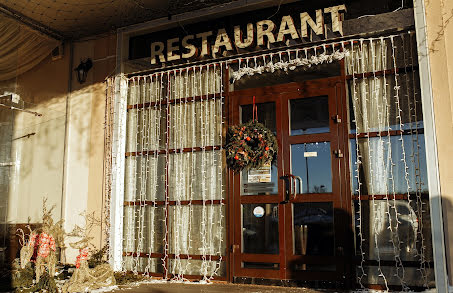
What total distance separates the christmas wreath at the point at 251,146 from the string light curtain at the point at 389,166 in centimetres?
98

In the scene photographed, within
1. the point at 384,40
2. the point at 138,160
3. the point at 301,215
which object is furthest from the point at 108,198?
the point at 384,40

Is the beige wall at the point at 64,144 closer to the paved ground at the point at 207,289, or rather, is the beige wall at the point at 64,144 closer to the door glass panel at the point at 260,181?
the paved ground at the point at 207,289

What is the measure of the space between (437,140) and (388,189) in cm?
72

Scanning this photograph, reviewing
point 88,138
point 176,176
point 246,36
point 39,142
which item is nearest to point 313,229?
point 176,176

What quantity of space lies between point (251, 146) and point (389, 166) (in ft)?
5.40

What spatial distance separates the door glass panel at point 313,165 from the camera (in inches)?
197

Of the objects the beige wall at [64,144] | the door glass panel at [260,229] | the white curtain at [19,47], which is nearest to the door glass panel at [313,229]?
the door glass panel at [260,229]

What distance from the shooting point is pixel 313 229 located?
16.3ft

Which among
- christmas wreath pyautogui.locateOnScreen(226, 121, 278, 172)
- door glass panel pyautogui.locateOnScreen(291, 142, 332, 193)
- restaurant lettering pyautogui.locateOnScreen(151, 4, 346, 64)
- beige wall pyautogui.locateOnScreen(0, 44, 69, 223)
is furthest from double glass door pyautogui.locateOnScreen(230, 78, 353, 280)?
beige wall pyautogui.locateOnScreen(0, 44, 69, 223)

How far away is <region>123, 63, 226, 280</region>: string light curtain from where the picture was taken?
5.63m

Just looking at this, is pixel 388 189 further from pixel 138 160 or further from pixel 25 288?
pixel 25 288

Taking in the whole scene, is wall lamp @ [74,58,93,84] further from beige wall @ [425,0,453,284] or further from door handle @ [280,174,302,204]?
beige wall @ [425,0,453,284]

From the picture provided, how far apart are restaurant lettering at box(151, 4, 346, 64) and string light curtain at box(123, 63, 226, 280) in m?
0.25

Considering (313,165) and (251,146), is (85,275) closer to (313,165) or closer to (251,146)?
(251,146)
